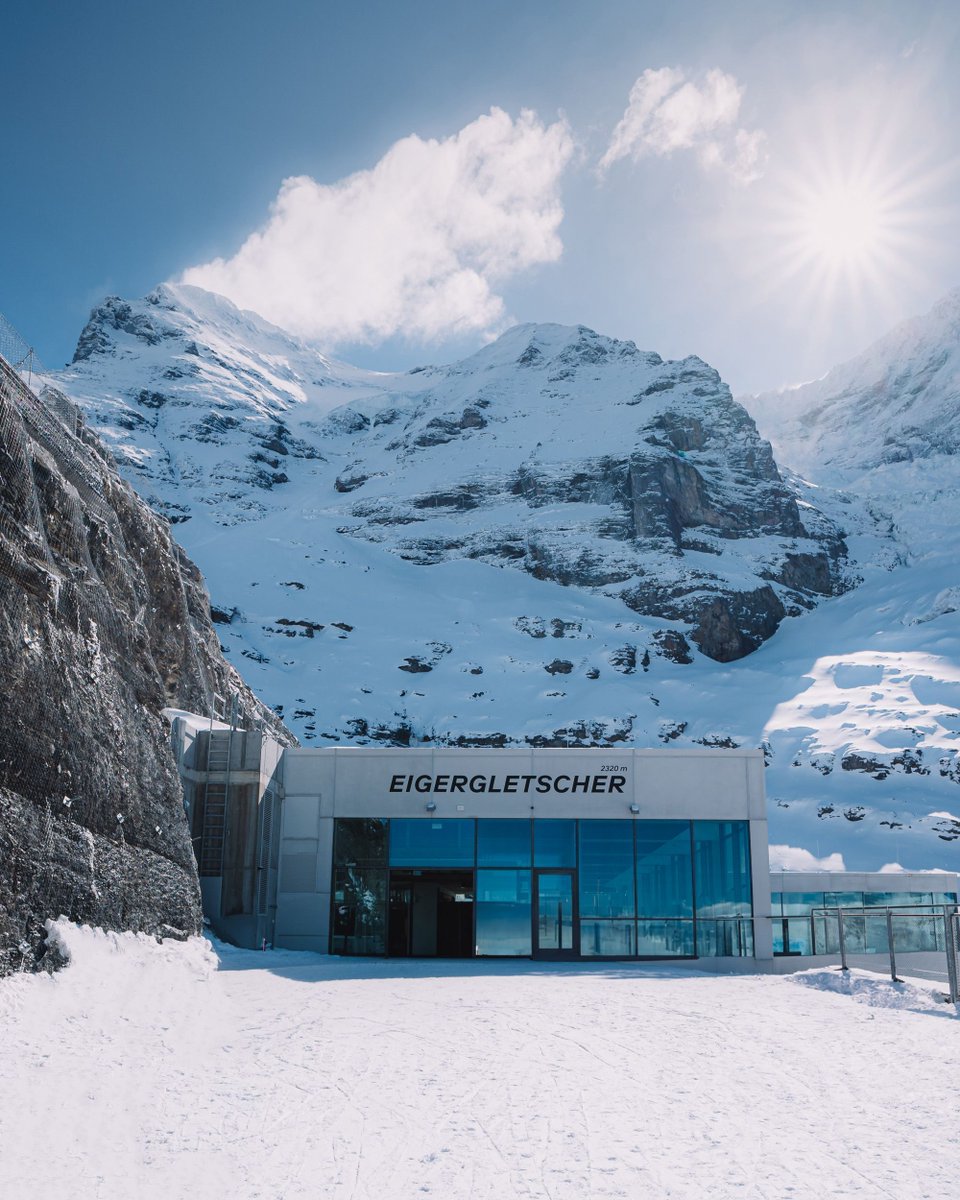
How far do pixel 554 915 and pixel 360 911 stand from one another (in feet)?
13.5

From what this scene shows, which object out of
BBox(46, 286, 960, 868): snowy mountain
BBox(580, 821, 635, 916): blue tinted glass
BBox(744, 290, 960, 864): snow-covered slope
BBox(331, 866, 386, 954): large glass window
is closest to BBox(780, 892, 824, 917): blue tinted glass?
BBox(580, 821, 635, 916): blue tinted glass

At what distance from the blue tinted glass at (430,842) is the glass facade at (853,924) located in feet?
21.7

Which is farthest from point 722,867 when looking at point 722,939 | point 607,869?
point 607,869

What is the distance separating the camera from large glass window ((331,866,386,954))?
22766 mm

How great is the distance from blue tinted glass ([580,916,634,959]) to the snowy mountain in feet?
110

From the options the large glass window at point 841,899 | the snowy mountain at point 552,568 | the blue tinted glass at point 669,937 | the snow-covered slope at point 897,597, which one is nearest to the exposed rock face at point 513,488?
the snowy mountain at point 552,568

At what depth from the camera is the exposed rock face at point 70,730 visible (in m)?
10.1

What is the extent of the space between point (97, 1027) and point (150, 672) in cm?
741

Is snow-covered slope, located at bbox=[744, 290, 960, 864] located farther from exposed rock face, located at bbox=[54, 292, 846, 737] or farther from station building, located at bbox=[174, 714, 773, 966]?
station building, located at bbox=[174, 714, 773, 966]

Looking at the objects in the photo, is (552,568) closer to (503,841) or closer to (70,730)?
(503,841)

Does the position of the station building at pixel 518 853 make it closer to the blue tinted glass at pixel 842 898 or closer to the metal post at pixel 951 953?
the blue tinted glass at pixel 842 898

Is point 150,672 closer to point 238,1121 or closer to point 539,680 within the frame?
point 238,1121

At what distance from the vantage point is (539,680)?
8094 centimetres

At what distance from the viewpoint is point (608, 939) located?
22.3 m
